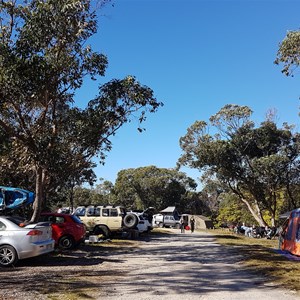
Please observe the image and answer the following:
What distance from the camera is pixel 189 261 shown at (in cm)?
1308

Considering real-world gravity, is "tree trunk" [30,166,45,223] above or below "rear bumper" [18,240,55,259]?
above

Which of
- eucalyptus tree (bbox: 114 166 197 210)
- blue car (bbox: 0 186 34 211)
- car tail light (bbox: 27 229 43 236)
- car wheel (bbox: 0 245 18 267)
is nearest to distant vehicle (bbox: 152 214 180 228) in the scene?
eucalyptus tree (bbox: 114 166 197 210)

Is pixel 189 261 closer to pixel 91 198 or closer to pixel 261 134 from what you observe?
pixel 261 134

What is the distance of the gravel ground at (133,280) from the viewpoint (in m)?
7.58

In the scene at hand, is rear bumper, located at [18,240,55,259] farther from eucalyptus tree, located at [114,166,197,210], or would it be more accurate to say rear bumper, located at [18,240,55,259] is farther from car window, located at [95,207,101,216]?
eucalyptus tree, located at [114,166,197,210]

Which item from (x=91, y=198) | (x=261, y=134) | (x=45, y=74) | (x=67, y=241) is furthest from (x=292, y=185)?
(x=91, y=198)

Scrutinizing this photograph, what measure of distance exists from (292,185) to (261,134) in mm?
6793

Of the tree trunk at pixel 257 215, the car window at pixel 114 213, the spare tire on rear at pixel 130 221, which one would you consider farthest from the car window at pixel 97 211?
the tree trunk at pixel 257 215

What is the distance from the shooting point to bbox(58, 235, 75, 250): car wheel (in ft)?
A: 52.1

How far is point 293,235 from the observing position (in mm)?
14859

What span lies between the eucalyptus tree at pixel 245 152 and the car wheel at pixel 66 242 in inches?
931

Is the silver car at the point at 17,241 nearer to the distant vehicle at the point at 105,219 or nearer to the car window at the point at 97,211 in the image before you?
the distant vehicle at the point at 105,219

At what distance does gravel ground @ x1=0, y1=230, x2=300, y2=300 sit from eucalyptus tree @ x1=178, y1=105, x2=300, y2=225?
25.2 m

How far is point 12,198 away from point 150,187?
5803cm
